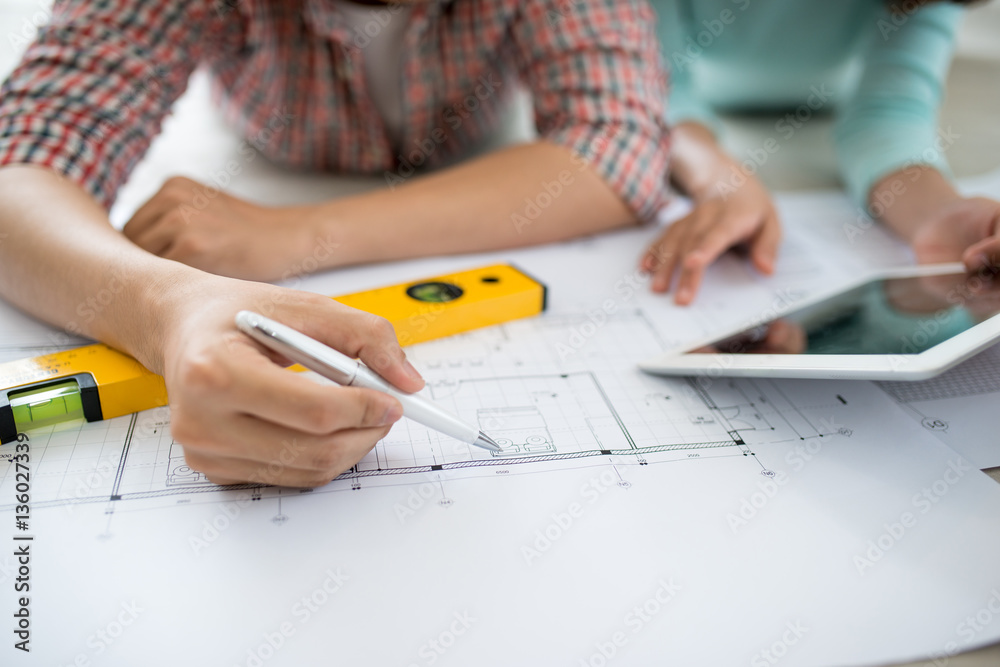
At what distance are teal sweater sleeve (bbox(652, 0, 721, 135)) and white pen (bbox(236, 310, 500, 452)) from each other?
72cm

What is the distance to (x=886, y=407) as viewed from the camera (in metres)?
0.54

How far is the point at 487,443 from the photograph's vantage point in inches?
18.1

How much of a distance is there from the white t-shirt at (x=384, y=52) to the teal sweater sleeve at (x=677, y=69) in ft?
1.25

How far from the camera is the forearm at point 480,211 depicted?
0.69 m

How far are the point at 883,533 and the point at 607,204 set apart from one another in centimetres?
46

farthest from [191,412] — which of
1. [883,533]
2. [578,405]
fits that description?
[883,533]

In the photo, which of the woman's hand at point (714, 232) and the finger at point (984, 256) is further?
the woman's hand at point (714, 232)

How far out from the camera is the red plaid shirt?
67 cm

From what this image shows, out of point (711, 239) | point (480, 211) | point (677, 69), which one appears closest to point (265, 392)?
point (480, 211)

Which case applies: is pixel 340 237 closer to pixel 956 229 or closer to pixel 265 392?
pixel 265 392

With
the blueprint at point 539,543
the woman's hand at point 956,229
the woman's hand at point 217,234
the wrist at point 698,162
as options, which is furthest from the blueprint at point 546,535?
the wrist at point 698,162

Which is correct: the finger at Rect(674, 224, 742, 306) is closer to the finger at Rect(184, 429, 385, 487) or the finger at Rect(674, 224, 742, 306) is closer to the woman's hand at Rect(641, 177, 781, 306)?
the woman's hand at Rect(641, 177, 781, 306)

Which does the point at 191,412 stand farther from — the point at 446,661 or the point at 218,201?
the point at 218,201

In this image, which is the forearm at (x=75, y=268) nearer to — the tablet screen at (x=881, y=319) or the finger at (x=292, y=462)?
the finger at (x=292, y=462)
